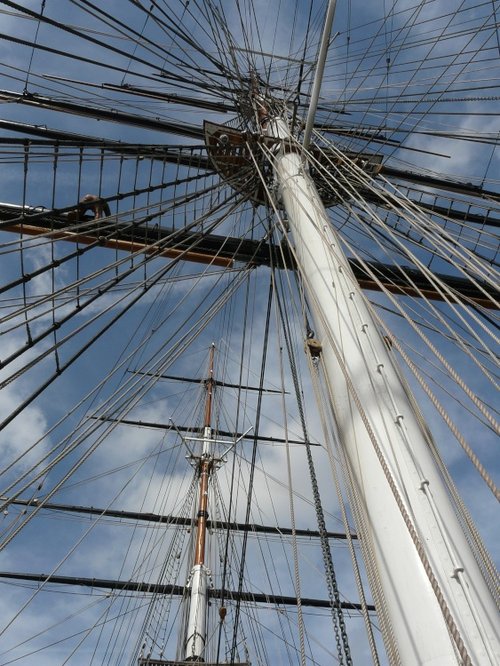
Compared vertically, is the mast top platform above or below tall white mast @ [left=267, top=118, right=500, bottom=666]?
above

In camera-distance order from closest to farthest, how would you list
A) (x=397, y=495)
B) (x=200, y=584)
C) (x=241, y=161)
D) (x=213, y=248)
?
1. (x=397, y=495)
2. (x=241, y=161)
3. (x=213, y=248)
4. (x=200, y=584)

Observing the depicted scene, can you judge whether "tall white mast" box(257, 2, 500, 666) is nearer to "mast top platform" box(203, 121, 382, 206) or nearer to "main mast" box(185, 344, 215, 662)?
"mast top platform" box(203, 121, 382, 206)

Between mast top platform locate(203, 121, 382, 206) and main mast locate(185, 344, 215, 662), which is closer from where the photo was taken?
mast top platform locate(203, 121, 382, 206)

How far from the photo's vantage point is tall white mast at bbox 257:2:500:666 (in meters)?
1.83

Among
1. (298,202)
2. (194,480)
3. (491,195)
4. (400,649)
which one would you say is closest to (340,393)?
(400,649)

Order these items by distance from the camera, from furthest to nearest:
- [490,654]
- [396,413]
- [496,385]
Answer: [496,385] < [396,413] < [490,654]

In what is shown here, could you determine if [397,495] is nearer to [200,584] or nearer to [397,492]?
[397,492]

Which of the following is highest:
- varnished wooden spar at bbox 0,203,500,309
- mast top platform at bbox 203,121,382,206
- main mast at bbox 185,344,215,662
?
mast top platform at bbox 203,121,382,206

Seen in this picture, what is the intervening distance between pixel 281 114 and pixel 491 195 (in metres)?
4.68

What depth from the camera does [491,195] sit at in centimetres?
968

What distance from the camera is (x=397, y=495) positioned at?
81.6 inches

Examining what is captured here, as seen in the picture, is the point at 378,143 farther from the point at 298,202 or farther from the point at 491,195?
the point at 298,202

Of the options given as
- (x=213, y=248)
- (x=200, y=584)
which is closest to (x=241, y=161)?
(x=213, y=248)

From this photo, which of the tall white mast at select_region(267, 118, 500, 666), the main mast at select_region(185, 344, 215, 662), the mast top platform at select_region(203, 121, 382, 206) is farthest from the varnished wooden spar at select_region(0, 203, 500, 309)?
the main mast at select_region(185, 344, 215, 662)
